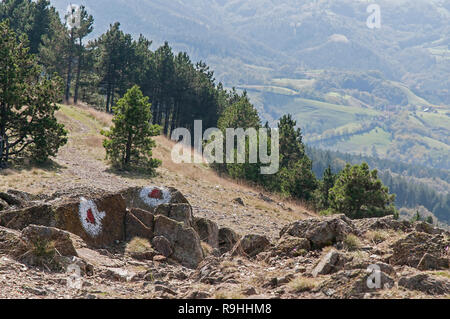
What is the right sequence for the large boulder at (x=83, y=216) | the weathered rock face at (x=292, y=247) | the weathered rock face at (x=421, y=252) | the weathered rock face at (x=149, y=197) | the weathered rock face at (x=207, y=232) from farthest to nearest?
the weathered rock face at (x=149, y=197) < the weathered rock face at (x=207, y=232) < the large boulder at (x=83, y=216) < the weathered rock face at (x=292, y=247) < the weathered rock face at (x=421, y=252)

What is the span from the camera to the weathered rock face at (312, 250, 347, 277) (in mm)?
8711

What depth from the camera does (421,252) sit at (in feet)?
31.0

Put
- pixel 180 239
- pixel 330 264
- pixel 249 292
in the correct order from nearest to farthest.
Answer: pixel 249 292 → pixel 330 264 → pixel 180 239

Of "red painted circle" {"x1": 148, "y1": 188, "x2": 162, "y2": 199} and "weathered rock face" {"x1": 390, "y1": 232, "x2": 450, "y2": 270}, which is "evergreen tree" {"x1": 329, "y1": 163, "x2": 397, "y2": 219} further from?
"weathered rock face" {"x1": 390, "y1": 232, "x2": 450, "y2": 270}

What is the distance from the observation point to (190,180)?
34.9 metres

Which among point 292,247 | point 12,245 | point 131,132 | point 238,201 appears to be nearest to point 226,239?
point 292,247

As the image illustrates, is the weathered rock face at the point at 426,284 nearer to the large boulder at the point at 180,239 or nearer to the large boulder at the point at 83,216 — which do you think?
the large boulder at the point at 180,239

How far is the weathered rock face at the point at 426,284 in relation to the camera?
7.57m

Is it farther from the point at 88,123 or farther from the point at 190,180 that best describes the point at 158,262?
the point at 88,123

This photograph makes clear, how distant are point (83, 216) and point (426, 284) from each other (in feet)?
27.9

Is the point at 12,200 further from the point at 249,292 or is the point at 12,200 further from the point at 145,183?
the point at 145,183

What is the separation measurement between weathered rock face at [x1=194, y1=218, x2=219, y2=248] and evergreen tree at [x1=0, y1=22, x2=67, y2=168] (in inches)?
690

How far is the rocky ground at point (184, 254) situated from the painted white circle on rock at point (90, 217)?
0.03 m

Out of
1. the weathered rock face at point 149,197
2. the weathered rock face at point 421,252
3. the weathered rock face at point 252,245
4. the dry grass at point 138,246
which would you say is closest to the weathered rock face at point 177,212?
the weathered rock face at point 149,197
